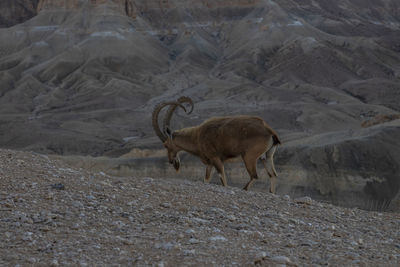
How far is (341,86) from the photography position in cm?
9356

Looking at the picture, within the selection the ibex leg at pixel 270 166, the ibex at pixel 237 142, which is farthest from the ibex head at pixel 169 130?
the ibex leg at pixel 270 166

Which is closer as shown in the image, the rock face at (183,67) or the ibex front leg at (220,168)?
the ibex front leg at (220,168)

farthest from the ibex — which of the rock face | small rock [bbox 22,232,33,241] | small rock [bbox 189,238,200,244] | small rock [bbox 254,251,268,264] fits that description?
the rock face

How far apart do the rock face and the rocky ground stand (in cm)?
2999

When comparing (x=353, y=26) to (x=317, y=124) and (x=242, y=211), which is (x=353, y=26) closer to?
(x=317, y=124)

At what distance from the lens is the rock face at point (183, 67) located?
66.9 m

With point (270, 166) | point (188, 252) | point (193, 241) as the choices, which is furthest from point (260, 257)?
point (270, 166)

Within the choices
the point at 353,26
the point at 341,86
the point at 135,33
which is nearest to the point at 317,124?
the point at 341,86

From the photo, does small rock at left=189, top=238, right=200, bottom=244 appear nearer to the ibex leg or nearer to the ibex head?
the ibex leg

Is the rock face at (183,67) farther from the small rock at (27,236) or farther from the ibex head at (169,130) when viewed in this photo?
the small rock at (27,236)

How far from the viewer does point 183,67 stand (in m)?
104

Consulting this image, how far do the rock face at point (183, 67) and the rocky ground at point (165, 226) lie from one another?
30.0 m

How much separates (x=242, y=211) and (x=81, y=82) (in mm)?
94169

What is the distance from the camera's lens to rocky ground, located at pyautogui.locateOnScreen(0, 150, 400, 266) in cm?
523
